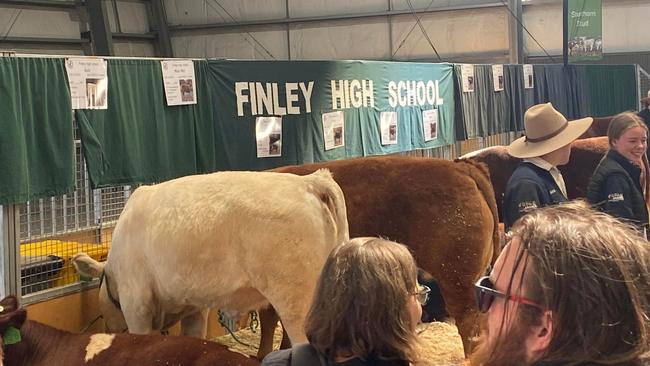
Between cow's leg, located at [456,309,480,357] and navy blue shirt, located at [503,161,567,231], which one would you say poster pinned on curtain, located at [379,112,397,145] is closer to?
cow's leg, located at [456,309,480,357]

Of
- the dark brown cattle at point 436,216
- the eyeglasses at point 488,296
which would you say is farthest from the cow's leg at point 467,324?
the eyeglasses at point 488,296

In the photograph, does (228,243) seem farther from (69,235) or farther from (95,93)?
(69,235)

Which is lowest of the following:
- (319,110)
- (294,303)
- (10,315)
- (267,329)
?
(267,329)

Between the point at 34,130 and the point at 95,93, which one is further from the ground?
the point at 95,93

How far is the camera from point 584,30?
44.4ft

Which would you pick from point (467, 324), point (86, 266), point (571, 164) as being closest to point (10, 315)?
point (86, 266)

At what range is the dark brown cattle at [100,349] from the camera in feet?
11.8

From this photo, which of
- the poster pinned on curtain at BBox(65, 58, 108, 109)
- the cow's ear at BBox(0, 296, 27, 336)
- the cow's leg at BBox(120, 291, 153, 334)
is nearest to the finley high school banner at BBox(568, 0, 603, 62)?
the poster pinned on curtain at BBox(65, 58, 108, 109)

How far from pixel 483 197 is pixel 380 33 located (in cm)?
1471

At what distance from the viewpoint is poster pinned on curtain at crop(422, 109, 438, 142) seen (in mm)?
8516

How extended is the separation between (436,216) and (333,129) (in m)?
2.01

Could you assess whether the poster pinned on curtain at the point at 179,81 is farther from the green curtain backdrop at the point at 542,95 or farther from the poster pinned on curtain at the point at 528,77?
the poster pinned on curtain at the point at 528,77

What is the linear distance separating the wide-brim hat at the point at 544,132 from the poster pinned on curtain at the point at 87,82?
7.83 feet

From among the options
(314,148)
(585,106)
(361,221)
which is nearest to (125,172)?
(361,221)
